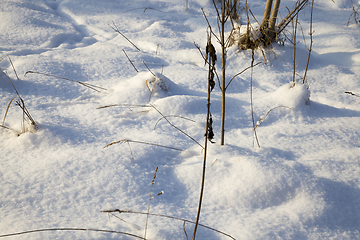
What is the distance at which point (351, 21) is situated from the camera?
2863 mm

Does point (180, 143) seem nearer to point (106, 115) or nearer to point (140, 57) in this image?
point (106, 115)

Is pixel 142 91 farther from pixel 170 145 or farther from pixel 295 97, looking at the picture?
pixel 295 97

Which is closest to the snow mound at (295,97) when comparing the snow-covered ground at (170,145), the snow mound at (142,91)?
the snow-covered ground at (170,145)

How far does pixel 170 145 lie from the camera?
1.19 meters

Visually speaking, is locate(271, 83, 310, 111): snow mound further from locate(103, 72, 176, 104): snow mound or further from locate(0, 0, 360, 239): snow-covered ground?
locate(103, 72, 176, 104): snow mound

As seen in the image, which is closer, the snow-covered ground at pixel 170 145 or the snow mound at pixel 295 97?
the snow-covered ground at pixel 170 145

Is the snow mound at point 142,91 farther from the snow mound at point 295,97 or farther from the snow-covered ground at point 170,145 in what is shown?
the snow mound at point 295,97

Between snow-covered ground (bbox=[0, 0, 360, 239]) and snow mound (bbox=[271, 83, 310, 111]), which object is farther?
snow mound (bbox=[271, 83, 310, 111])

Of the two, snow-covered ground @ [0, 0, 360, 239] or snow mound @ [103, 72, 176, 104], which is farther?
snow mound @ [103, 72, 176, 104]

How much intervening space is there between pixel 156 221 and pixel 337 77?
2036mm

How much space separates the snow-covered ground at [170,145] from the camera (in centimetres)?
82

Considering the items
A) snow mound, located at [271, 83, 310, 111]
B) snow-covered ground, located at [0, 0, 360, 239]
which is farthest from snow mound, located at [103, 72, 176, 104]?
snow mound, located at [271, 83, 310, 111]

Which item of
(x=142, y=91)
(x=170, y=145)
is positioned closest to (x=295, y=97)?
(x=170, y=145)

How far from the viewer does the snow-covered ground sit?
0.82 meters
